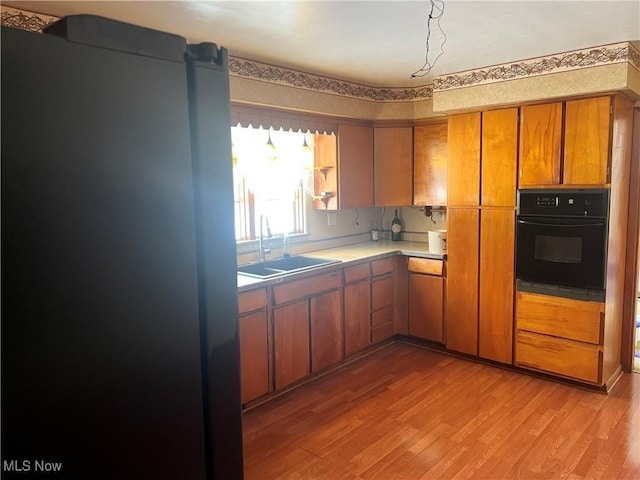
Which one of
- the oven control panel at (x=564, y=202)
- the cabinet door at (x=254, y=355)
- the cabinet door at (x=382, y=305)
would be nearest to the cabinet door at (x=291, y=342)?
the cabinet door at (x=254, y=355)

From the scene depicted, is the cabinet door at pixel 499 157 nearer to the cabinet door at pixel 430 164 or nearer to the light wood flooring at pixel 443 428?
the cabinet door at pixel 430 164

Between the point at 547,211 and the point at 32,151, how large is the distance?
3504mm

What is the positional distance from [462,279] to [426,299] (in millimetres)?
430

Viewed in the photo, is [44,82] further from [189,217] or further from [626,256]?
[626,256]

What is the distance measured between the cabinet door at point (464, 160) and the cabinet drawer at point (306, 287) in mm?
1198

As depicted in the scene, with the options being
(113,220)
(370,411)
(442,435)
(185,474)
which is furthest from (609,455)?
(113,220)

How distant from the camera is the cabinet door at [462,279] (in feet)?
12.9

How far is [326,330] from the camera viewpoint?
3.74m

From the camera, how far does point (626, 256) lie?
3.70 m

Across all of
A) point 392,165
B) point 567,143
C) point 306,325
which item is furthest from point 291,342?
point 567,143

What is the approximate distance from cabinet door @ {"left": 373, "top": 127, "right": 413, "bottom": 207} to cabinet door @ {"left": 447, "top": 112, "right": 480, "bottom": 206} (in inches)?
23.5

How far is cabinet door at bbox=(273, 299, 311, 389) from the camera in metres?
3.37

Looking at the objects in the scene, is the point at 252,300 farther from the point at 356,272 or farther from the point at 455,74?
the point at 455,74

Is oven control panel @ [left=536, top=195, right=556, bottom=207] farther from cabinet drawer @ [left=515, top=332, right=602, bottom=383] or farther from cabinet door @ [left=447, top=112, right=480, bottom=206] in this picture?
cabinet drawer @ [left=515, top=332, right=602, bottom=383]
